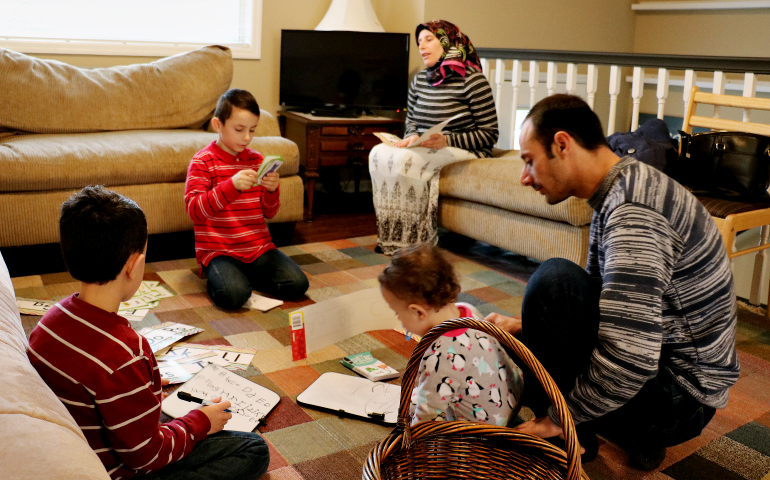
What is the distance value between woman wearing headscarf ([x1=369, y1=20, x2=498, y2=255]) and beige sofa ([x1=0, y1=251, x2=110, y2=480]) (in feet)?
7.81

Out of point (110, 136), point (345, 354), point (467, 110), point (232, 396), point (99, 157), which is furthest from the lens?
point (467, 110)

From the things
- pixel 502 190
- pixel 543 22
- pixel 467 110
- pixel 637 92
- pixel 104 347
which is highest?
pixel 543 22

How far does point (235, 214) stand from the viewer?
8.85 feet

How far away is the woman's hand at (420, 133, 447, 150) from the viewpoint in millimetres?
3213

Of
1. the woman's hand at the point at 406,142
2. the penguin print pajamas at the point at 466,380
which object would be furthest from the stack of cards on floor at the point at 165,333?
the woman's hand at the point at 406,142

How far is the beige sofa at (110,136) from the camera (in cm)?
286

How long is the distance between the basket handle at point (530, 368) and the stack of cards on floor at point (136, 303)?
4.26ft

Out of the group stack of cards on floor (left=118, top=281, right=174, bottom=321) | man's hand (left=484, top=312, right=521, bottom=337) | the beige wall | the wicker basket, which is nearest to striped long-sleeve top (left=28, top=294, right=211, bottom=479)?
the wicker basket

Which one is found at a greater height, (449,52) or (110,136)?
(449,52)

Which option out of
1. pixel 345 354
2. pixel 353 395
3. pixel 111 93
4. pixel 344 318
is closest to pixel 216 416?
pixel 353 395

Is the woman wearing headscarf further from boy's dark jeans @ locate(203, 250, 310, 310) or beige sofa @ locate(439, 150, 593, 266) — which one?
boy's dark jeans @ locate(203, 250, 310, 310)

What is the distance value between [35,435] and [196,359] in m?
1.30

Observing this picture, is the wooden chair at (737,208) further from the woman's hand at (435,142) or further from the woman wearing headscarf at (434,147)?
the woman's hand at (435,142)

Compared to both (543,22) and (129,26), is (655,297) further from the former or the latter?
(543,22)
